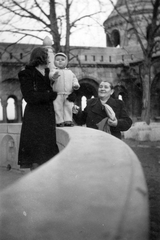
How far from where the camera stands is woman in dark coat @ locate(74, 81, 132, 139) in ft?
8.09

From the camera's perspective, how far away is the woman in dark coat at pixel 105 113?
2467mm

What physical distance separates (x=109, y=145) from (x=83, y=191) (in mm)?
298

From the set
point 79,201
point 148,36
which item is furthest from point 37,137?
point 148,36

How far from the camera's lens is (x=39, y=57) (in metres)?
2.38

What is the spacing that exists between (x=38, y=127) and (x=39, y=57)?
1.61 ft

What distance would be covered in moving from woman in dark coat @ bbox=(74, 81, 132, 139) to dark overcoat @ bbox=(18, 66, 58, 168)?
1.10ft

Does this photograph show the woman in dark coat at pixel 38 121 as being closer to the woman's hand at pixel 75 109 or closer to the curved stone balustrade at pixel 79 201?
the woman's hand at pixel 75 109

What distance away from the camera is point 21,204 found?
1.37 m

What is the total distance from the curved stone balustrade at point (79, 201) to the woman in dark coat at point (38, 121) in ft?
3.29

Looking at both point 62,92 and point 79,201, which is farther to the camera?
point 62,92

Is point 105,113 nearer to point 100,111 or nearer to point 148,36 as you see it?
point 100,111

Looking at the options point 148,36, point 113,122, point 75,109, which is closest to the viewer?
point 113,122

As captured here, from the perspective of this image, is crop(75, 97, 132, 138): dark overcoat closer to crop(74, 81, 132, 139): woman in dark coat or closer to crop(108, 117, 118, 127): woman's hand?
crop(74, 81, 132, 139): woman in dark coat

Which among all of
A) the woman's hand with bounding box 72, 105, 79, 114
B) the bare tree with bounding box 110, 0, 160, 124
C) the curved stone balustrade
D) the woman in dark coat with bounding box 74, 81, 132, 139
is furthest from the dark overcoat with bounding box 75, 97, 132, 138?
the bare tree with bounding box 110, 0, 160, 124
